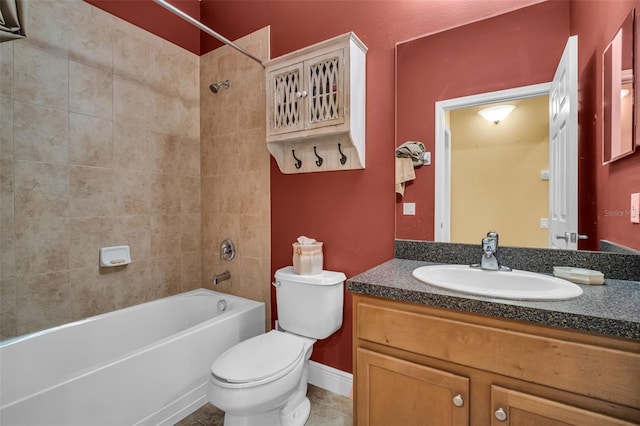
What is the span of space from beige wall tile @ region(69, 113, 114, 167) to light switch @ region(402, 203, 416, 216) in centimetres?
187

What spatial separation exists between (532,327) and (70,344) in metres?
2.16

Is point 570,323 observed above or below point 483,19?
below

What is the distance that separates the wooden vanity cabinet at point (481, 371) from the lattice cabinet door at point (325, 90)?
0.98 metres

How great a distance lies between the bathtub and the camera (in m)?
1.17

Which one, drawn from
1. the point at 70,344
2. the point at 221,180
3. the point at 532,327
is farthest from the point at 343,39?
the point at 70,344

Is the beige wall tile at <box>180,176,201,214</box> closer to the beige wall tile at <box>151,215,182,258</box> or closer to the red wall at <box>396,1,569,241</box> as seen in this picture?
the beige wall tile at <box>151,215,182,258</box>

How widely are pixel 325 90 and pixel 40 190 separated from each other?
1.67 metres

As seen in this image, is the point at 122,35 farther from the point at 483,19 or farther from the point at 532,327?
the point at 532,327

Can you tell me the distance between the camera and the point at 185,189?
7.73ft

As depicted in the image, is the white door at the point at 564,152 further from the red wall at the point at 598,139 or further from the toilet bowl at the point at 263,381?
the toilet bowl at the point at 263,381

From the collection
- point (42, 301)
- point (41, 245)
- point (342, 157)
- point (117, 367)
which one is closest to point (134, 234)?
point (41, 245)

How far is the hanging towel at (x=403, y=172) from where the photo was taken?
1556 mm

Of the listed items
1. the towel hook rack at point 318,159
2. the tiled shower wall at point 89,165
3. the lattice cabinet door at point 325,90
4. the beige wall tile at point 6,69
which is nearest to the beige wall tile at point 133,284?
the tiled shower wall at point 89,165

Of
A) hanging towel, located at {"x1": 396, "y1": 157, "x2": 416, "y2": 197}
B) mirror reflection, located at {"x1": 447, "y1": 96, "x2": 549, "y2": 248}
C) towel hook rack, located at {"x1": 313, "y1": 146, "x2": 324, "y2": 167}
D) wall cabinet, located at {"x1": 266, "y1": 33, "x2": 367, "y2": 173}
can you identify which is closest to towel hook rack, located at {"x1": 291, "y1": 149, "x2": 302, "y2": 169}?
wall cabinet, located at {"x1": 266, "y1": 33, "x2": 367, "y2": 173}
